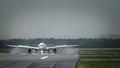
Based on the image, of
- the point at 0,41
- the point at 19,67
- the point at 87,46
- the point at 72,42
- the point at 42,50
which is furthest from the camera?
the point at 87,46

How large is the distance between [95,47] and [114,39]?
7.08m

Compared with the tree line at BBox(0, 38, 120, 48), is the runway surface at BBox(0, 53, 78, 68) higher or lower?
lower

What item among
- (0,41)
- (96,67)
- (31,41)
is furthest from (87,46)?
(96,67)

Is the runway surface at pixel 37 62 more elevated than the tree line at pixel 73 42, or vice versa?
the tree line at pixel 73 42

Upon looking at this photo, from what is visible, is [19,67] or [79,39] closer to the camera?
[19,67]

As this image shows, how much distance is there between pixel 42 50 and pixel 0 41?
14.6 meters

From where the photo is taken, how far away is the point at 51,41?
275 ft

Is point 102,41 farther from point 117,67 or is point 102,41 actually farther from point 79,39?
point 117,67

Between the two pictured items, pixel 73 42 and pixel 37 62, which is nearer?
pixel 37 62

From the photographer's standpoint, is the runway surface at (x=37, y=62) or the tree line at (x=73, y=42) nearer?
the runway surface at (x=37, y=62)

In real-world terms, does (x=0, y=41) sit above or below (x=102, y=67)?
above

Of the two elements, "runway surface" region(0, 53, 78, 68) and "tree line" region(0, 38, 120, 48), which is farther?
"tree line" region(0, 38, 120, 48)

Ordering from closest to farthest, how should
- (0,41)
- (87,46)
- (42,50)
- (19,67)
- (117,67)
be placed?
(19,67) < (117,67) < (42,50) < (0,41) < (87,46)

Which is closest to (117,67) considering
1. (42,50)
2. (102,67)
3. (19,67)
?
(102,67)
